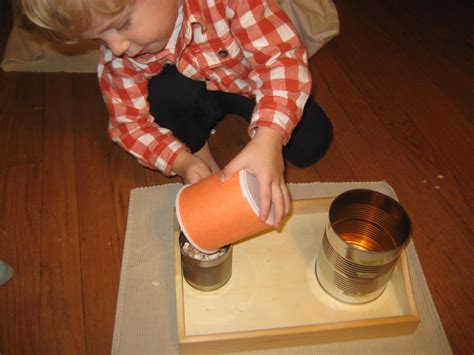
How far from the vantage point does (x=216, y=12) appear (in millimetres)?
685

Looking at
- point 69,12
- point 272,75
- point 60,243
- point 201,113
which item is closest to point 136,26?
point 69,12

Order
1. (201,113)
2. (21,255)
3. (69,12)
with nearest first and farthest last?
1. (69,12)
2. (21,255)
3. (201,113)

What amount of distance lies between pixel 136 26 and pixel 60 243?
451 millimetres

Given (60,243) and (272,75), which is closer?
(272,75)

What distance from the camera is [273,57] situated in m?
0.69

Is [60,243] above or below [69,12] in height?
below

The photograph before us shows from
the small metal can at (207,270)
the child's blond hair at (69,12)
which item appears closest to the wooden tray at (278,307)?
the small metal can at (207,270)

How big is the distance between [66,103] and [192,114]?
0.42 m

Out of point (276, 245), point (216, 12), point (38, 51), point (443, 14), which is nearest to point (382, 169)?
point (276, 245)

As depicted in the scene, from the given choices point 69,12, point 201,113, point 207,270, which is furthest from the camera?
point 201,113

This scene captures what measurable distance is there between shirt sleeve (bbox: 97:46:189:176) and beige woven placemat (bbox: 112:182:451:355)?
0.11 metres

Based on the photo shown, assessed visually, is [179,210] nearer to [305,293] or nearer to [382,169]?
[305,293]

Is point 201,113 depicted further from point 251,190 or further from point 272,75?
point 251,190

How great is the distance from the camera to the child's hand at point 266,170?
529 mm
